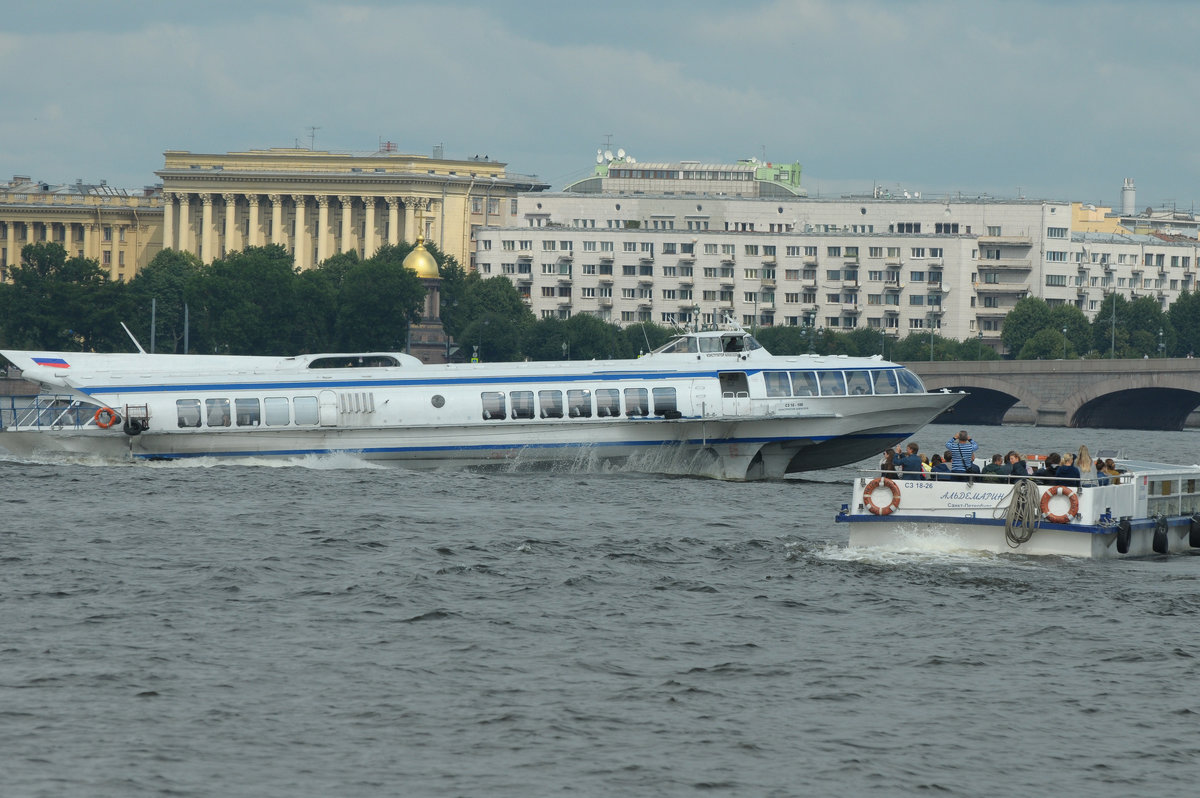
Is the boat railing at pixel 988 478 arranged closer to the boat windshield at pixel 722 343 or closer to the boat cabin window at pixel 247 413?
the boat windshield at pixel 722 343

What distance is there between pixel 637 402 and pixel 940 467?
63.5 feet

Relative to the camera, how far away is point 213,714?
970 inches

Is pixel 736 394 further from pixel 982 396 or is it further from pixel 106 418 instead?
pixel 982 396

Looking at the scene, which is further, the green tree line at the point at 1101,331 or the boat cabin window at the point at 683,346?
the green tree line at the point at 1101,331

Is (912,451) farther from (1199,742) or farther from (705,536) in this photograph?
(1199,742)

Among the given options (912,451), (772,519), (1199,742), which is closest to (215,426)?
(772,519)

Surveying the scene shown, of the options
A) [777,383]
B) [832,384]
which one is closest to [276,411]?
[777,383]

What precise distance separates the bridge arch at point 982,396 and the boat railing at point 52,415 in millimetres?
80229

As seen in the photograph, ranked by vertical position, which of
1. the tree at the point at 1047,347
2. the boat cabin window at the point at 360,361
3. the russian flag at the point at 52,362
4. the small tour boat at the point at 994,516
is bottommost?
the small tour boat at the point at 994,516

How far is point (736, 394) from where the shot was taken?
188ft

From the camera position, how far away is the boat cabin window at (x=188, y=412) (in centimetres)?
5634

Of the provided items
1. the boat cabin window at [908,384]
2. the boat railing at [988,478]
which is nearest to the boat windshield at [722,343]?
the boat cabin window at [908,384]

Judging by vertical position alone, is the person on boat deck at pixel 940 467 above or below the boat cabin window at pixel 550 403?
below

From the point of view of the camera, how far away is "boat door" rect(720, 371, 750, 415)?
2251 inches
